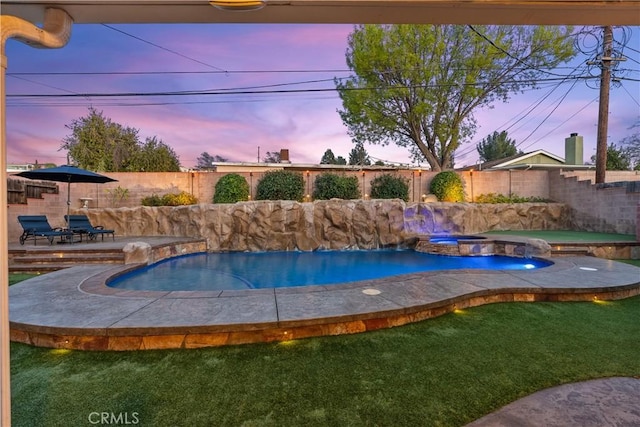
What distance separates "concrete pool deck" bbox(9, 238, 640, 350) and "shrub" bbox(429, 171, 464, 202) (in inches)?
346

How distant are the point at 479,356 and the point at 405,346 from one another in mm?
616

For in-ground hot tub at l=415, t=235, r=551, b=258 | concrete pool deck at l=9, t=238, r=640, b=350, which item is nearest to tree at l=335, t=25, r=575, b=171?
in-ground hot tub at l=415, t=235, r=551, b=258

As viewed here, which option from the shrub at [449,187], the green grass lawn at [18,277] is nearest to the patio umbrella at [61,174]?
the green grass lawn at [18,277]

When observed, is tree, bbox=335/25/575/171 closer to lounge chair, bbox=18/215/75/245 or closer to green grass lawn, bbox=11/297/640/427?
green grass lawn, bbox=11/297/640/427

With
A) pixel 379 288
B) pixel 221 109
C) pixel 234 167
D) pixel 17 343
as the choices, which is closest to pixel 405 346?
pixel 379 288

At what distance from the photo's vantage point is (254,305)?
3287 millimetres

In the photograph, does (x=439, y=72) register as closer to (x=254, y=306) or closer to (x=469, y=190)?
(x=469, y=190)

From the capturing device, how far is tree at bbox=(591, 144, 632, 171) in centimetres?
1994

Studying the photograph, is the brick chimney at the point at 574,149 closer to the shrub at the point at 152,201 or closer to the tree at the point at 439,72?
the tree at the point at 439,72

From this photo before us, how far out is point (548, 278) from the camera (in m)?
4.52

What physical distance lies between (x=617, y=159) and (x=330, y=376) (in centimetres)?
2731

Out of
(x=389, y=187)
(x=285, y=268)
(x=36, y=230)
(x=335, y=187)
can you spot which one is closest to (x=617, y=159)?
(x=389, y=187)

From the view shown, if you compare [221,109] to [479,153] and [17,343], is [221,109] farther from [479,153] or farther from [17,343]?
[479,153]

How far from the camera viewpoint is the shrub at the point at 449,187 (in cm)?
1345
